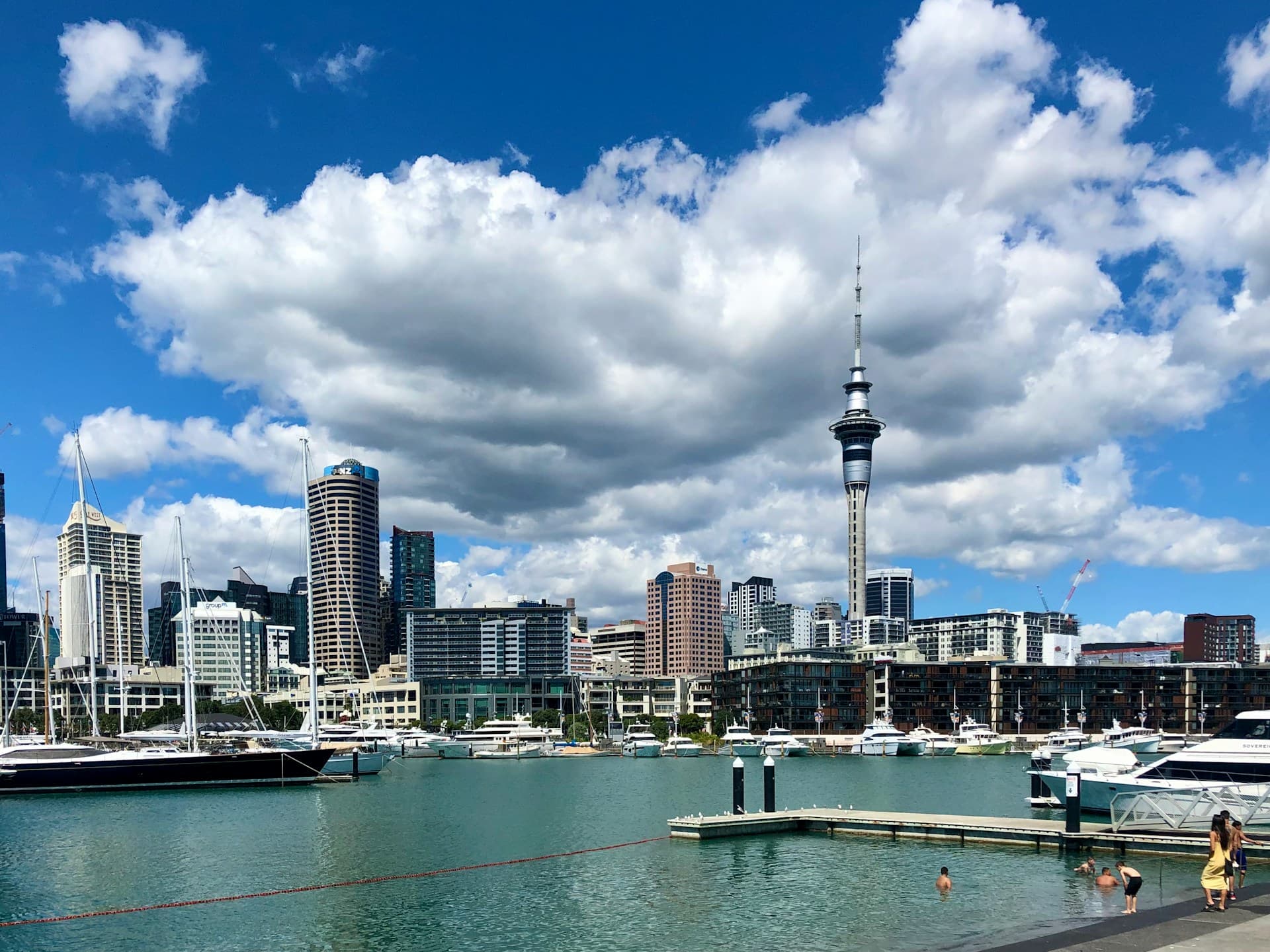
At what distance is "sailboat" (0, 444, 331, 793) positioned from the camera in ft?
393

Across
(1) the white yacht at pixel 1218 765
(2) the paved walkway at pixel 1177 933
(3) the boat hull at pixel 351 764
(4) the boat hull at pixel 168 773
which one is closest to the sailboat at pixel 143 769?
(4) the boat hull at pixel 168 773

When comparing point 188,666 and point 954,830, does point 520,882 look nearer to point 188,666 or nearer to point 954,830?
point 954,830

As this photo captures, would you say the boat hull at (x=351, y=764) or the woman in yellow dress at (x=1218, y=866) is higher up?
the woman in yellow dress at (x=1218, y=866)

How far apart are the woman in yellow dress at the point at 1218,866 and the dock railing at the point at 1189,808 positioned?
24.7 m

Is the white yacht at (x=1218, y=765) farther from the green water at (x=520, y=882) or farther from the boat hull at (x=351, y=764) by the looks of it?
the boat hull at (x=351, y=764)

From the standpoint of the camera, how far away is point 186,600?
138125 millimetres

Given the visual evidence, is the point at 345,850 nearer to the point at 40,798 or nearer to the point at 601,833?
the point at 601,833

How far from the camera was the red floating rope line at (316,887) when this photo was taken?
49.3m

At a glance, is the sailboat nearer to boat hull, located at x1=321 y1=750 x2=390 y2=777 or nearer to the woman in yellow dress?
boat hull, located at x1=321 y1=750 x2=390 y2=777

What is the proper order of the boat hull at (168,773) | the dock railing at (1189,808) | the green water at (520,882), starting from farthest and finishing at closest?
1. the boat hull at (168,773)
2. the dock railing at (1189,808)
3. the green water at (520,882)

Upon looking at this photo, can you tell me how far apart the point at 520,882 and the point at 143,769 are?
81979 mm

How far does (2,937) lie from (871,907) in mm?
36011

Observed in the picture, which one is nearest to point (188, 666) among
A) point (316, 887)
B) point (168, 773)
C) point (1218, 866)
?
point (168, 773)

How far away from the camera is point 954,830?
208 ft
